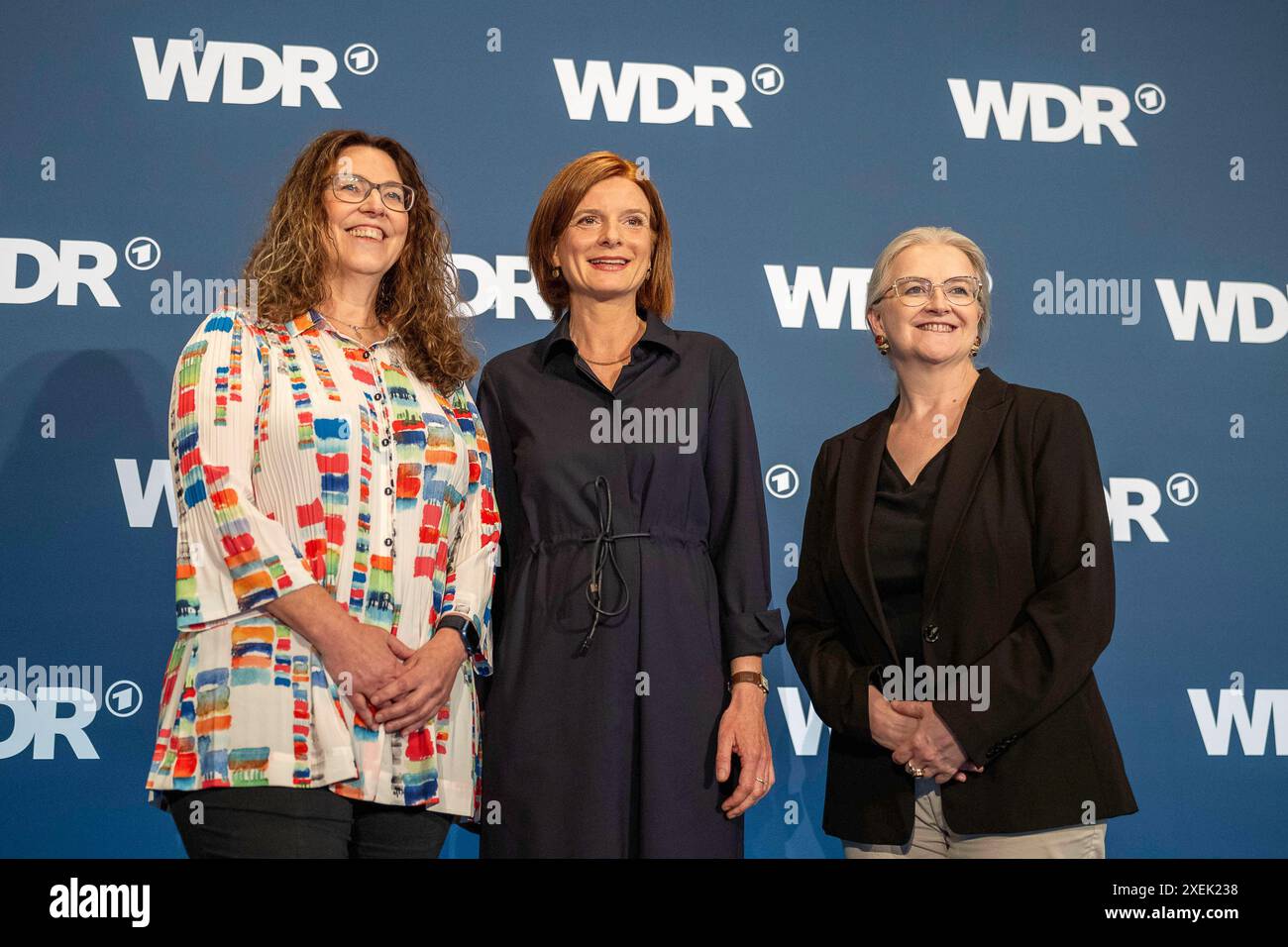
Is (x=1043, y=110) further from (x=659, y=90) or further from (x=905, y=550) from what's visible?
(x=905, y=550)

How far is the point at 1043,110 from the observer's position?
4117 millimetres

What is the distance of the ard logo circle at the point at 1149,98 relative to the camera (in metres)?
4.16

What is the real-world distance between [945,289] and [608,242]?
694 millimetres

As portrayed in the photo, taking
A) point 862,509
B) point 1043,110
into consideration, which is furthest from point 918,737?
point 1043,110

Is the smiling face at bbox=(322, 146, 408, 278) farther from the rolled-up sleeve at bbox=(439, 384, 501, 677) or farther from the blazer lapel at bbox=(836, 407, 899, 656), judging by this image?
the blazer lapel at bbox=(836, 407, 899, 656)

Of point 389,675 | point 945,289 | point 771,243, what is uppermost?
point 771,243

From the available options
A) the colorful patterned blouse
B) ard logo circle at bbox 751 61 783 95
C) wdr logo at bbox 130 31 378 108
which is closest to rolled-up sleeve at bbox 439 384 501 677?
the colorful patterned blouse

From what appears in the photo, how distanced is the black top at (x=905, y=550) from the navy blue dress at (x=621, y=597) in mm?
223

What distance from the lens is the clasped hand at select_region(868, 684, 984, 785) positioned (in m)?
2.50

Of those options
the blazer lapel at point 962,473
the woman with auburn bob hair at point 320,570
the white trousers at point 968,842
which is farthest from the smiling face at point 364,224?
the white trousers at point 968,842

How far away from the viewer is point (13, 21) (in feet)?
12.1

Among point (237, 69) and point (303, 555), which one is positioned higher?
point (237, 69)

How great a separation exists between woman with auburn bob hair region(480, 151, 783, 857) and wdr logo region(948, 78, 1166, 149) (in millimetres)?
1633

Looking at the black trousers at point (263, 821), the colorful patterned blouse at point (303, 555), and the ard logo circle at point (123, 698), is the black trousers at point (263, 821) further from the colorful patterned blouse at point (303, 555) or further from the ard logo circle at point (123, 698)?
the ard logo circle at point (123, 698)
